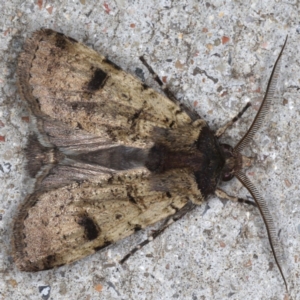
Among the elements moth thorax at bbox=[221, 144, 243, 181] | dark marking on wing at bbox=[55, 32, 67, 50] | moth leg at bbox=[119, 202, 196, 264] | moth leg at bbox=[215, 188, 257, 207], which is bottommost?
moth leg at bbox=[119, 202, 196, 264]

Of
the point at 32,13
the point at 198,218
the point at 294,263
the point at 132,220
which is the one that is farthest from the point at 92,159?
the point at 294,263

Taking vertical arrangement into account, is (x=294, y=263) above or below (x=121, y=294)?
above

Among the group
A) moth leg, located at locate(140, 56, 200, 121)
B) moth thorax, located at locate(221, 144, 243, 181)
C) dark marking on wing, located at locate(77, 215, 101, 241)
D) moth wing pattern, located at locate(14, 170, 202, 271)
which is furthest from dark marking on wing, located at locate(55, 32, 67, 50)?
moth thorax, located at locate(221, 144, 243, 181)

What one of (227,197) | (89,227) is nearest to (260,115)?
(227,197)

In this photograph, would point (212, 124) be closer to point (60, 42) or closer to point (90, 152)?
point (90, 152)

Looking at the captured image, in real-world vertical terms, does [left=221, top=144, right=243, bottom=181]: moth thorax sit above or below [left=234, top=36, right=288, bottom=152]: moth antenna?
below

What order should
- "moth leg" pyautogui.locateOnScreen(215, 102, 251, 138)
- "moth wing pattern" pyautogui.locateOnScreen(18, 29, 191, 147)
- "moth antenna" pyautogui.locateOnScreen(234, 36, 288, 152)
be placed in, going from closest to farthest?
"moth wing pattern" pyautogui.locateOnScreen(18, 29, 191, 147)
"moth antenna" pyautogui.locateOnScreen(234, 36, 288, 152)
"moth leg" pyautogui.locateOnScreen(215, 102, 251, 138)

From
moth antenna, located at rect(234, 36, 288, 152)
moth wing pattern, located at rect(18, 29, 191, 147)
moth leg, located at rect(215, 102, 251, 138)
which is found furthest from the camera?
moth leg, located at rect(215, 102, 251, 138)

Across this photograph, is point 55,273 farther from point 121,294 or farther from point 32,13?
point 32,13

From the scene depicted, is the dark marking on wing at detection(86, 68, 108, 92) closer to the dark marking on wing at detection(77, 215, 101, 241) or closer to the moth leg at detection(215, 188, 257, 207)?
the dark marking on wing at detection(77, 215, 101, 241)
